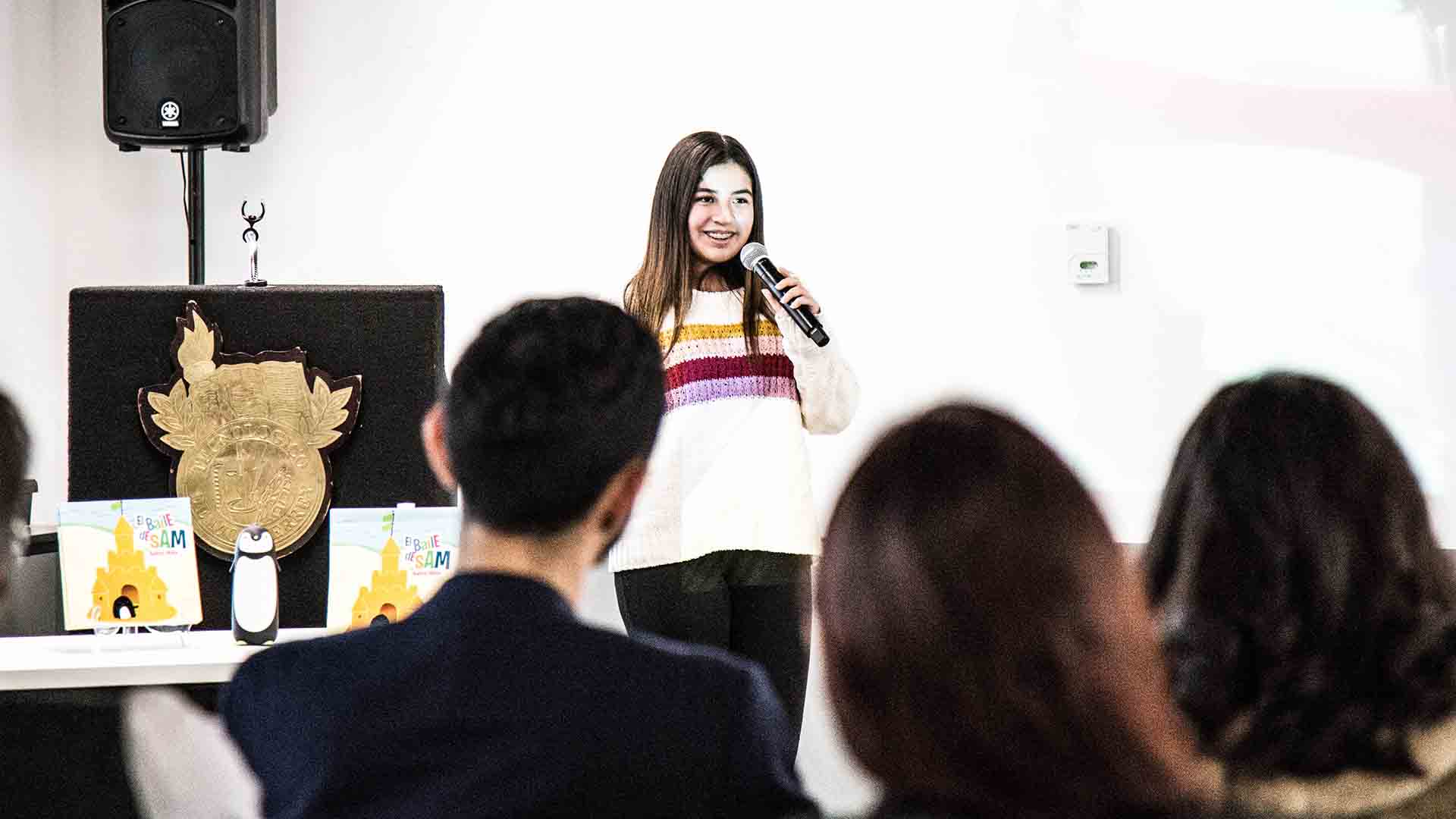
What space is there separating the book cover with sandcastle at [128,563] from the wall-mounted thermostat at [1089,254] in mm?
2201

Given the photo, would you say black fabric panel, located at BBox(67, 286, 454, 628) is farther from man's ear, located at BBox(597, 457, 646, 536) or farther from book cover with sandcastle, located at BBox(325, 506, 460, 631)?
man's ear, located at BBox(597, 457, 646, 536)

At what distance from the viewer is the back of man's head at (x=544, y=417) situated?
124 centimetres

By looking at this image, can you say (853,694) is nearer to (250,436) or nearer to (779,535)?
(250,436)

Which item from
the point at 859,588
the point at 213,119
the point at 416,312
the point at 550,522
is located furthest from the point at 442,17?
the point at 859,588

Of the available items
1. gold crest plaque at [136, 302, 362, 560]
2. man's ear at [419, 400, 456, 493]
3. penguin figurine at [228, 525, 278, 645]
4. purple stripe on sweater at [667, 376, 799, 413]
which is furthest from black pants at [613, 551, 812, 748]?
man's ear at [419, 400, 456, 493]

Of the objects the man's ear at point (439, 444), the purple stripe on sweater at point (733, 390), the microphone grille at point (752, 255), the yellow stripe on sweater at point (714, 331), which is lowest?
the man's ear at point (439, 444)

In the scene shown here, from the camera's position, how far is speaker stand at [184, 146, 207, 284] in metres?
4.12

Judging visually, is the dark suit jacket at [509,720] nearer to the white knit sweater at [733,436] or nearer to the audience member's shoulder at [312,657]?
the audience member's shoulder at [312,657]

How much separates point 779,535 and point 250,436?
99cm

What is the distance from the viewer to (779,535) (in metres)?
3.13

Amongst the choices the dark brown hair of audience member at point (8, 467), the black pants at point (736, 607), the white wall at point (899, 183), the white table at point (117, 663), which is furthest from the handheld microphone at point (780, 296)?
the dark brown hair of audience member at point (8, 467)

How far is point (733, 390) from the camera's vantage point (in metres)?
3.17

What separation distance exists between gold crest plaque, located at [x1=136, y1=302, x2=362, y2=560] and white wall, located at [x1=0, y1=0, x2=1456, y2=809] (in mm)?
1506

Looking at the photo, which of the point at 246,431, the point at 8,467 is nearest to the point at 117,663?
the point at 246,431
